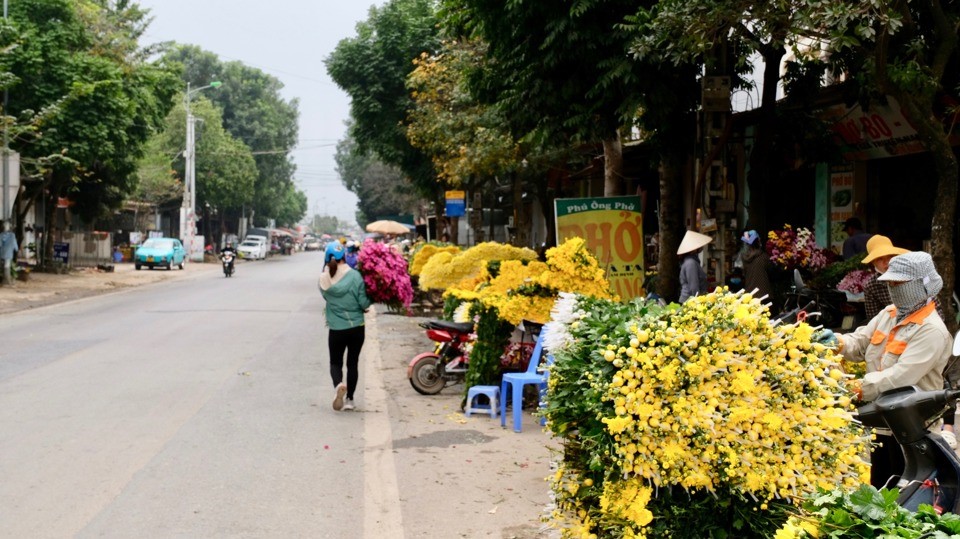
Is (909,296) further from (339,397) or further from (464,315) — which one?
(464,315)

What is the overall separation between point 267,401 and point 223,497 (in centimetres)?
370

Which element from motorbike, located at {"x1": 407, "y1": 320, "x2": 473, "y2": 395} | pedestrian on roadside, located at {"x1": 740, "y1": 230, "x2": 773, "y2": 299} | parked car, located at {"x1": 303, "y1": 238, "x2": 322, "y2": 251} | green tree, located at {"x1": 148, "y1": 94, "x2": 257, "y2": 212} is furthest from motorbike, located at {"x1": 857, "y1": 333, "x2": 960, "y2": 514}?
parked car, located at {"x1": 303, "y1": 238, "x2": 322, "y2": 251}

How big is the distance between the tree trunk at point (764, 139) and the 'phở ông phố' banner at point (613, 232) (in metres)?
2.28

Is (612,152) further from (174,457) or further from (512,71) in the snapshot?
(174,457)

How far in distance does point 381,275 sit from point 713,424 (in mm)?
6529

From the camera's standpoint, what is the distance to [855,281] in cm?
1075

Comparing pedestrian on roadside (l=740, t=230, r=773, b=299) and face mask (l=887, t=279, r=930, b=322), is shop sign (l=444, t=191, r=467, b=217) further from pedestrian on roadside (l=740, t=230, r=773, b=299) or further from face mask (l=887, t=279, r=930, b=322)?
face mask (l=887, t=279, r=930, b=322)

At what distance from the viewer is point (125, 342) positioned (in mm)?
14570

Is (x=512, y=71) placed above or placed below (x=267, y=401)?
above

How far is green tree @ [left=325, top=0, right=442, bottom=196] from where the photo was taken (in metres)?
30.1

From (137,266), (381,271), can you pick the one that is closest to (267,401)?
(381,271)

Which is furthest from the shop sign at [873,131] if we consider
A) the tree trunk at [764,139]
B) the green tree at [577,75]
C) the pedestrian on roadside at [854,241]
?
the green tree at [577,75]

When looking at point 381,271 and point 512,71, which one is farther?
point 512,71

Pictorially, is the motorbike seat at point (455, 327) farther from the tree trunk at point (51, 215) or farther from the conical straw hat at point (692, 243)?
the tree trunk at point (51, 215)
